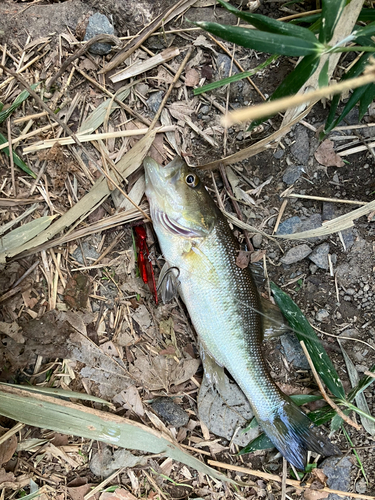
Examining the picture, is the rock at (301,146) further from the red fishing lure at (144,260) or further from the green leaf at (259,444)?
the green leaf at (259,444)

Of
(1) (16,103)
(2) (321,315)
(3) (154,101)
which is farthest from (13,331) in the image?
(2) (321,315)

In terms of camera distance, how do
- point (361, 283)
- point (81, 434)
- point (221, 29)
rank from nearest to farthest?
point (221, 29) → point (81, 434) → point (361, 283)

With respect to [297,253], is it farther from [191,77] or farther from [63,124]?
[63,124]

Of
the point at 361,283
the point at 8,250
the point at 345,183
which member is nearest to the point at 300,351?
the point at 361,283

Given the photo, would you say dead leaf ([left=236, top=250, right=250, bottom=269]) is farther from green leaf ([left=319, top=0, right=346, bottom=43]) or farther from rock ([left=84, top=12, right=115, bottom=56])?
rock ([left=84, top=12, right=115, bottom=56])

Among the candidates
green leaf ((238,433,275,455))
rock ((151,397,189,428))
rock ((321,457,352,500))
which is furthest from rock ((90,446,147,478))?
rock ((321,457,352,500))

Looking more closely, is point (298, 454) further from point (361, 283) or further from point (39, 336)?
point (39, 336)

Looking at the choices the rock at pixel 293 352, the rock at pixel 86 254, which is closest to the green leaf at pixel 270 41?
the rock at pixel 86 254

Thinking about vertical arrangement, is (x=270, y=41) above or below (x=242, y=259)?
above
